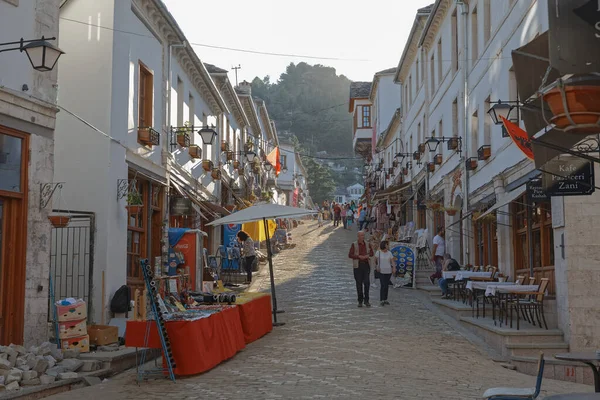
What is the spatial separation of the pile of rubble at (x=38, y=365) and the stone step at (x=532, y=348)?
20.5ft

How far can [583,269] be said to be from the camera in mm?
11836

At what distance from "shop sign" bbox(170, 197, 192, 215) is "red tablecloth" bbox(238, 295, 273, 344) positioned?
564 cm

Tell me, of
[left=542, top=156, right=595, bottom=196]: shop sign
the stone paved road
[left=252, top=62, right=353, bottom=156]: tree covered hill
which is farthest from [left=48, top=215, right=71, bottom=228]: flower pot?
[left=252, top=62, right=353, bottom=156]: tree covered hill

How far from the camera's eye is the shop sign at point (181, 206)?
18.8 meters

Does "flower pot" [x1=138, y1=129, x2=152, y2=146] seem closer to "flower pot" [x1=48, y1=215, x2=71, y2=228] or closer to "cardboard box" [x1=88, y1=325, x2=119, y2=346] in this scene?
"flower pot" [x1=48, y1=215, x2=71, y2=228]

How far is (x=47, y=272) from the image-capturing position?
10562 mm

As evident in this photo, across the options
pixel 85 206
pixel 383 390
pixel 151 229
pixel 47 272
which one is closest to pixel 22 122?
pixel 47 272

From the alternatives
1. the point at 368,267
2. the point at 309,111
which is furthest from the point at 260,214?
the point at 309,111

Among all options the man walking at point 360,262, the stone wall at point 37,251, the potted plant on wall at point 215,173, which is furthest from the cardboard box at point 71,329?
the potted plant on wall at point 215,173

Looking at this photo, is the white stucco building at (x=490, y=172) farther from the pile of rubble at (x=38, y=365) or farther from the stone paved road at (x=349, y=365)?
the pile of rubble at (x=38, y=365)

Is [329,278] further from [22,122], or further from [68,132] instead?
[22,122]

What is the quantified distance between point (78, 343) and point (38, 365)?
1579 mm

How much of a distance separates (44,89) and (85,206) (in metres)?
3.12

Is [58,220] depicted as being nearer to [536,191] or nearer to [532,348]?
[532,348]
